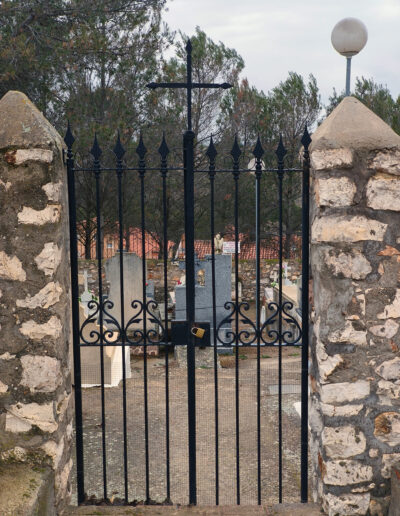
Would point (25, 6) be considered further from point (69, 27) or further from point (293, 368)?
point (293, 368)

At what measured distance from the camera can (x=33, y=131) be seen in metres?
2.96

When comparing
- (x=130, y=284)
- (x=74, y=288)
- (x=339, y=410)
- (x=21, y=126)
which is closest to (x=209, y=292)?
(x=130, y=284)

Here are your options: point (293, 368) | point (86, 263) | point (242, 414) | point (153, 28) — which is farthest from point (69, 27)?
point (242, 414)

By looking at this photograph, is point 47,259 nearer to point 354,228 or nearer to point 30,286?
point 30,286

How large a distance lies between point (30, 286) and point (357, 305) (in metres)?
1.82

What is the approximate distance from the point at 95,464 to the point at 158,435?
2.87ft

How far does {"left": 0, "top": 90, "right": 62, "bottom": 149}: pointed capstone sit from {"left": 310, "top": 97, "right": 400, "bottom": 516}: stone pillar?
1493mm

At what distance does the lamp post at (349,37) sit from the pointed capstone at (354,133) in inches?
18.6

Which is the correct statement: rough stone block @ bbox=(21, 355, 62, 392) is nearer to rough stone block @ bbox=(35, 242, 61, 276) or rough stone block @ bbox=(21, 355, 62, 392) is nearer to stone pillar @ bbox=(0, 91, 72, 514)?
stone pillar @ bbox=(0, 91, 72, 514)

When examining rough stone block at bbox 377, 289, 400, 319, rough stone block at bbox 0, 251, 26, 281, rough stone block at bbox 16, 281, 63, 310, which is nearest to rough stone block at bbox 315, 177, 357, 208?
rough stone block at bbox 377, 289, 400, 319

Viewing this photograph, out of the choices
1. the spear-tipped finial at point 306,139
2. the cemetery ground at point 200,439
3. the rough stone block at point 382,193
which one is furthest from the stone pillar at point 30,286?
the cemetery ground at point 200,439

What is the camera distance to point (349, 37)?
3.55 meters

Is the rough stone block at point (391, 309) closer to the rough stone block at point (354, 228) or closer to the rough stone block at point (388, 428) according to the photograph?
the rough stone block at point (354, 228)

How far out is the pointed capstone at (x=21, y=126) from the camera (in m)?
2.95
